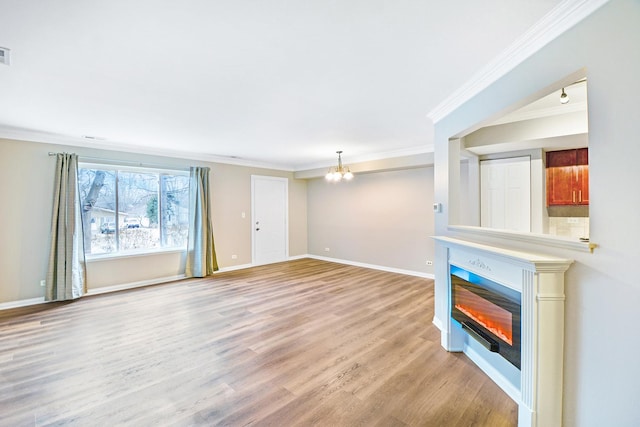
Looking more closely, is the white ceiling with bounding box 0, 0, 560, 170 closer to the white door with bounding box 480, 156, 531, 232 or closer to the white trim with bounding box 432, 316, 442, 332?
the white door with bounding box 480, 156, 531, 232

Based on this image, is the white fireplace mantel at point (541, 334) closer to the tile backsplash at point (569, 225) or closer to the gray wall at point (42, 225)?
the tile backsplash at point (569, 225)

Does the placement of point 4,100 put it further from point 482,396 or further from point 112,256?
point 482,396

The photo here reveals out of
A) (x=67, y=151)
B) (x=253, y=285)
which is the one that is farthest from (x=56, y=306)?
(x=253, y=285)

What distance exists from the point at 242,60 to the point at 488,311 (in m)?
2.79

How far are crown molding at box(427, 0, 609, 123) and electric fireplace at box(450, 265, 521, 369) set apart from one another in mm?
1602

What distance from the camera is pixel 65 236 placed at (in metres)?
4.30

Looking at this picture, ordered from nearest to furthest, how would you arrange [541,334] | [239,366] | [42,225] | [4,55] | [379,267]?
[541,334] → [4,55] → [239,366] → [42,225] → [379,267]

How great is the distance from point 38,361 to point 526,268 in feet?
13.7

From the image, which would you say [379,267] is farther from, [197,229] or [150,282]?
[150,282]

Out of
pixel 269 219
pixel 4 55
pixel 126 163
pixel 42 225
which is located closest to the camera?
pixel 4 55

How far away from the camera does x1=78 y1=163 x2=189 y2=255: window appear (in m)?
4.75

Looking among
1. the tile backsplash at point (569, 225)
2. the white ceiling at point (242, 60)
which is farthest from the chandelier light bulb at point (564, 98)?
the tile backsplash at point (569, 225)

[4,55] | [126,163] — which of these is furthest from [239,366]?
[126,163]

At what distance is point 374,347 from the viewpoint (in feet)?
9.48
